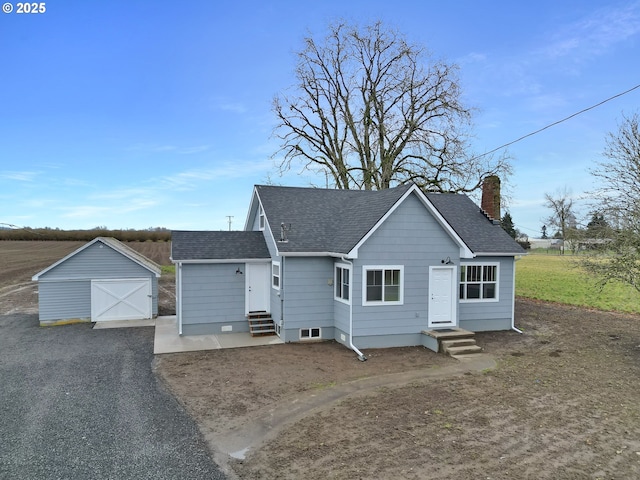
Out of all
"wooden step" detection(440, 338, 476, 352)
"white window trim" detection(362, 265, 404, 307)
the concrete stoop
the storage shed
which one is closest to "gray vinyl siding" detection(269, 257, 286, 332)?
"white window trim" detection(362, 265, 404, 307)

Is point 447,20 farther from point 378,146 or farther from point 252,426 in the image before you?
point 252,426

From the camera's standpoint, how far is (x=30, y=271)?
118 ft

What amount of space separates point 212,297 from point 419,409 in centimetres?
921

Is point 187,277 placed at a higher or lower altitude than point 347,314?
higher

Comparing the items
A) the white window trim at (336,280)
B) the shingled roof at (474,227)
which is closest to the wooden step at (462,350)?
the white window trim at (336,280)

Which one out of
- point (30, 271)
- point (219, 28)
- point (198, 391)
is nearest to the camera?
point (198, 391)

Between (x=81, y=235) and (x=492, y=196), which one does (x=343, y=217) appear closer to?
(x=492, y=196)

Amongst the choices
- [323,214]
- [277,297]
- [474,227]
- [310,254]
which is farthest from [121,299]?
[474,227]

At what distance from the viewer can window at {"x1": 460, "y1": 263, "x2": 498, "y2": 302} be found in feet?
50.1

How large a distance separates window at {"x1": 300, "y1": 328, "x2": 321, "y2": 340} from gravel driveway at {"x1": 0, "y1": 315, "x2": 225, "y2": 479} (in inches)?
192

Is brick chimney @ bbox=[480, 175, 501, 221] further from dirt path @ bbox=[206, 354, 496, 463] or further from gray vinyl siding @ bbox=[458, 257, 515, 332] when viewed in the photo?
dirt path @ bbox=[206, 354, 496, 463]

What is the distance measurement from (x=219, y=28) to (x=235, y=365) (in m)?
13.5

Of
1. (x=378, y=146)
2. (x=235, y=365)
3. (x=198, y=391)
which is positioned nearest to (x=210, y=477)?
(x=198, y=391)

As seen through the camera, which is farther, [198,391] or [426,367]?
[426,367]
